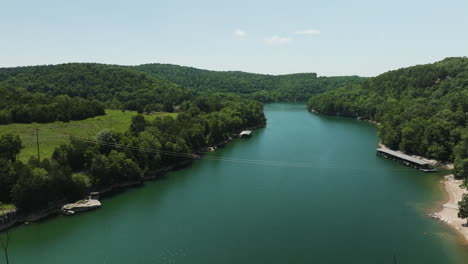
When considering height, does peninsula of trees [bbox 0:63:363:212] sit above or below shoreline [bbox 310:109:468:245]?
above

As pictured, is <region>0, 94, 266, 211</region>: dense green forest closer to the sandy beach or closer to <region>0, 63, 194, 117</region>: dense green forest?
the sandy beach

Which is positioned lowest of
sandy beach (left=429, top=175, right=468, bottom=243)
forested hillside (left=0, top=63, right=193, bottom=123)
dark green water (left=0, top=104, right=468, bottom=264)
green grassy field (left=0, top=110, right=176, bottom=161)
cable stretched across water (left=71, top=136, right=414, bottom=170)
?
dark green water (left=0, top=104, right=468, bottom=264)

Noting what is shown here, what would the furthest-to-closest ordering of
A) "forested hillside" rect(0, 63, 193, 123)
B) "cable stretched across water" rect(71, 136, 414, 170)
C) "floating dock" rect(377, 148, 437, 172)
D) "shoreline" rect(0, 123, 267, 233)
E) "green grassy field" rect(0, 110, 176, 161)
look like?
"forested hillside" rect(0, 63, 193, 123) < "floating dock" rect(377, 148, 437, 172) < "green grassy field" rect(0, 110, 176, 161) < "cable stretched across water" rect(71, 136, 414, 170) < "shoreline" rect(0, 123, 267, 233)

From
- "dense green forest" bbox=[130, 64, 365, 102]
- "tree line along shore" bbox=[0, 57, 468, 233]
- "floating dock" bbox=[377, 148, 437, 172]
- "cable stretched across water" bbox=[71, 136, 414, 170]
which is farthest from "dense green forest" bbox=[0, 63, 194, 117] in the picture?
"dense green forest" bbox=[130, 64, 365, 102]

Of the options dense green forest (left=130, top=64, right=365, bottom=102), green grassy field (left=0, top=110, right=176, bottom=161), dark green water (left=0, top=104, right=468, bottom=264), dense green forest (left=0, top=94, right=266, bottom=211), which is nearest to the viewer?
dark green water (left=0, top=104, right=468, bottom=264)

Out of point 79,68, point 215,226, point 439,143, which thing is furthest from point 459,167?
point 79,68

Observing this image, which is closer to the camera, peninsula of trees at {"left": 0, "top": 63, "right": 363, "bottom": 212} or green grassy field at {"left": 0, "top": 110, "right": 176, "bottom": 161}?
peninsula of trees at {"left": 0, "top": 63, "right": 363, "bottom": 212}

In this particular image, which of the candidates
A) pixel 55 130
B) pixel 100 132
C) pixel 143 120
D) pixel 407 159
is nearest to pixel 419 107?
pixel 407 159
